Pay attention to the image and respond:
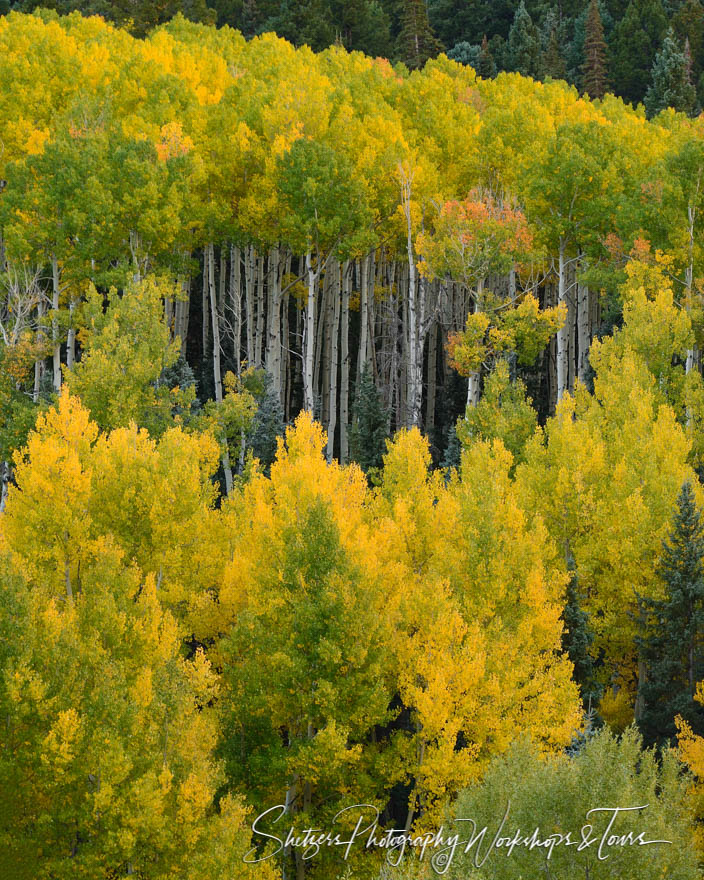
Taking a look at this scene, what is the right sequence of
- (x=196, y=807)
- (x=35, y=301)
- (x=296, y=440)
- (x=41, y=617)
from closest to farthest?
(x=196, y=807) → (x=41, y=617) → (x=296, y=440) → (x=35, y=301)

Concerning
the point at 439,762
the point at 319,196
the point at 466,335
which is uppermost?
the point at 319,196

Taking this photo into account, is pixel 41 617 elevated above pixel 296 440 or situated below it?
below

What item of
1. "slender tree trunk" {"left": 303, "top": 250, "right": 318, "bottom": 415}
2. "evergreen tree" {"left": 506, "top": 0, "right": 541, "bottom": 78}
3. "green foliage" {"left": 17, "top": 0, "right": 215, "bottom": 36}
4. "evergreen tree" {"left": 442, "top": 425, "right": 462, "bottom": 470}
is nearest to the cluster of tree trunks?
"slender tree trunk" {"left": 303, "top": 250, "right": 318, "bottom": 415}

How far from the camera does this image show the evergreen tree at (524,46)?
72625 millimetres

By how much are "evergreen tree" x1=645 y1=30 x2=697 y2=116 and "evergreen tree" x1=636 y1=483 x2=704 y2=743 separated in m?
42.7

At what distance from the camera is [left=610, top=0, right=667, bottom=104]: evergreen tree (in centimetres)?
7469

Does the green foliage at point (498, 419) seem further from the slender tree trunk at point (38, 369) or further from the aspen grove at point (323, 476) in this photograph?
the slender tree trunk at point (38, 369)

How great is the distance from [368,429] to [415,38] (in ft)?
117

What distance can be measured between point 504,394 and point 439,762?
16.3 m

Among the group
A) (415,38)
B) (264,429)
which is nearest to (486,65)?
(415,38)

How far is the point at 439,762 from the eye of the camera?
24.5 metres

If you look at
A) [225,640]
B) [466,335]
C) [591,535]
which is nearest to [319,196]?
[466,335]

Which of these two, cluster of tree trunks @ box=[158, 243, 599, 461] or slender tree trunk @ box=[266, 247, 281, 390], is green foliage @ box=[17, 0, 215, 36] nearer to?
cluster of tree trunks @ box=[158, 243, 599, 461]

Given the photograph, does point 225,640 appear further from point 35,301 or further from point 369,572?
point 35,301
